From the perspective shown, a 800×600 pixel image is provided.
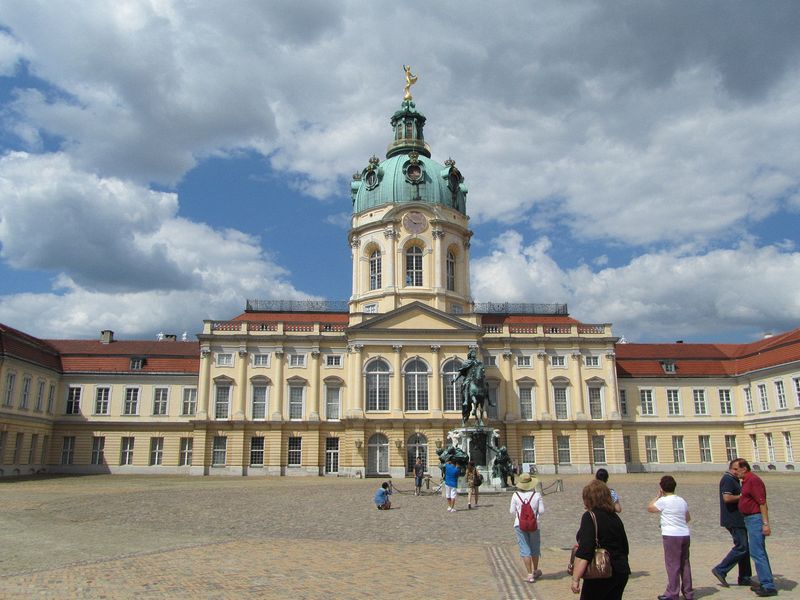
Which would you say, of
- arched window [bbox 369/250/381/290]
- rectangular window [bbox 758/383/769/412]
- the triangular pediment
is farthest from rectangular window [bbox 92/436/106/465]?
rectangular window [bbox 758/383/769/412]

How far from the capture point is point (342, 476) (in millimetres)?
52219

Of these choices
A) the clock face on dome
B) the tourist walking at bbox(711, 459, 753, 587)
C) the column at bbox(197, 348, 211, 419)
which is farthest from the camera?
the clock face on dome

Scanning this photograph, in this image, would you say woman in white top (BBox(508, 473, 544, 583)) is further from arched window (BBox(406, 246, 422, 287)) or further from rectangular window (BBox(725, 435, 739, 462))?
rectangular window (BBox(725, 435, 739, 462))

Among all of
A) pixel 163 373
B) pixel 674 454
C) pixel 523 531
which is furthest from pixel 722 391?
pixel 523 531

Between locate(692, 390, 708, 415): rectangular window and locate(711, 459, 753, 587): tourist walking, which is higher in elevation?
locate(692, 390, 708, 415): rectangular window

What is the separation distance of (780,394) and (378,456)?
105ft

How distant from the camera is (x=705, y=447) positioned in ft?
192

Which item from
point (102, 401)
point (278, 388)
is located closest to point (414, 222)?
point (278, 388)

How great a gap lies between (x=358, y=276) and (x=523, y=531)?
49723 mm

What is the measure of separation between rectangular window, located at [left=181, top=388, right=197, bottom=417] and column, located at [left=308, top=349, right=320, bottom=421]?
34.1 ft

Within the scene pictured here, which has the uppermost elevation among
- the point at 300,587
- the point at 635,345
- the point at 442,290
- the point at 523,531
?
the point at 442,290

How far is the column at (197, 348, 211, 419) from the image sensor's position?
53938 mm

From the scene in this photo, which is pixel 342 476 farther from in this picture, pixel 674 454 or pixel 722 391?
pixel 722 391

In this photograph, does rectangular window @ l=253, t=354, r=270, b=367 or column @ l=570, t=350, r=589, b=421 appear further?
column @ l=570, t=350, r=589, b=421
